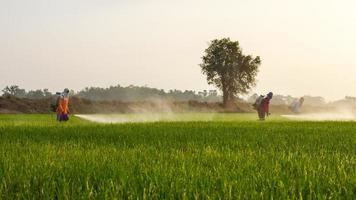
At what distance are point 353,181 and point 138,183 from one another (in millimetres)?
1823

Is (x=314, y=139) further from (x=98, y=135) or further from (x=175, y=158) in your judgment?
(x=175, y=158)

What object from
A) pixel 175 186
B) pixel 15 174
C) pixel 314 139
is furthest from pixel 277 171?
pixel 314 139

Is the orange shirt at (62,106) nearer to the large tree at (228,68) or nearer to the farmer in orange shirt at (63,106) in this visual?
the farmer in orange shirt at (63,106)

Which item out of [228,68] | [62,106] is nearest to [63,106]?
[62,106]

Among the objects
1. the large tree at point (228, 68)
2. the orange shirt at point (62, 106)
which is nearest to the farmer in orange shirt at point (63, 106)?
the orange shirt at point (62, 106)

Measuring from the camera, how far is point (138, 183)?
4562mm

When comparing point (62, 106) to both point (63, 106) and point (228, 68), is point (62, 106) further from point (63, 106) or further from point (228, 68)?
point (228, 68)

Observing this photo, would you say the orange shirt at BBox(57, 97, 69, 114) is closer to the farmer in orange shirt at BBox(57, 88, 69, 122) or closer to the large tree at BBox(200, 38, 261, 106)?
the farmer in orange shirt at BBox(57, 88, 69, 122)

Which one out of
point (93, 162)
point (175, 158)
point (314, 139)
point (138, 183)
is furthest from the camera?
point (314, 139)

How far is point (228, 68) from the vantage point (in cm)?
8756

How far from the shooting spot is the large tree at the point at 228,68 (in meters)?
87.2

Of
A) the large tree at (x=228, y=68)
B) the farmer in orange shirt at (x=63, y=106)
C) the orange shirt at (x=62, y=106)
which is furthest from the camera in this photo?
the large tree at (x=228, y=68)

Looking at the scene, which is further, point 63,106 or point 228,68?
point 228,68

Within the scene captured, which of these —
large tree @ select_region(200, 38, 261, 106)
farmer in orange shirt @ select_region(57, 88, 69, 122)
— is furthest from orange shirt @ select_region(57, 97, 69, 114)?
large tree @ select_region(200, 38, 261, 106)
